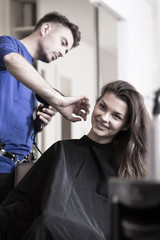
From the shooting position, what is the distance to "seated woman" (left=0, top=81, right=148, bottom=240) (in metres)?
1.87

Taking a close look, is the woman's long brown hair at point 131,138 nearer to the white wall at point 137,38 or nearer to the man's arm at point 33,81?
the man's arm at point 33,81

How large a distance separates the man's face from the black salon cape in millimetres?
590

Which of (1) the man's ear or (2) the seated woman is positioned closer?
(2) the seated woman

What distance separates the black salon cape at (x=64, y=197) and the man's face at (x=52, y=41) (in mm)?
590

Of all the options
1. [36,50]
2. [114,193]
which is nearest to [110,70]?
[36,50]

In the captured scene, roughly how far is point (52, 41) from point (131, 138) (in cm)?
79

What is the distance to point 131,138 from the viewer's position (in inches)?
84.0

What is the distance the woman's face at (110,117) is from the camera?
211 centimetres

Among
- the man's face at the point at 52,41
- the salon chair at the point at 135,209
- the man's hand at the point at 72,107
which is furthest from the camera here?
the man's face at the point at 52,41

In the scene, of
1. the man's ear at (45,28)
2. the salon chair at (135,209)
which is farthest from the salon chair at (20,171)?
the salon chair at (135,209)

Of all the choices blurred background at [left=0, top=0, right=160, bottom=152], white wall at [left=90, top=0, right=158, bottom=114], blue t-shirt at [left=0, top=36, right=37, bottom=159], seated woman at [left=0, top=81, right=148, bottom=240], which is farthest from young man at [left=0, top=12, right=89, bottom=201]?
blurred background at [left=0, top=0, right=160, bottom=152]

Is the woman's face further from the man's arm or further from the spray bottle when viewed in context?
the spray bottle

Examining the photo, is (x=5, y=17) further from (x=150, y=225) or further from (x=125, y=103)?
(x=150, y=225)

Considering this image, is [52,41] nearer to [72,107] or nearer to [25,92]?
[25,92]
